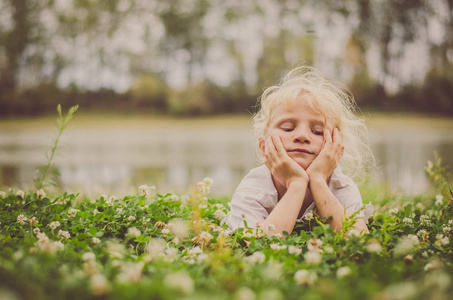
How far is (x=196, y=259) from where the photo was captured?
221 centimetres

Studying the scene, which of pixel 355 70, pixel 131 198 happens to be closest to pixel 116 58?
pixel 355 70

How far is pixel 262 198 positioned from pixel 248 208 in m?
0.17

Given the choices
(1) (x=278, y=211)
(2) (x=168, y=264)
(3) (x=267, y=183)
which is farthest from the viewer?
(3) (x=267, y=183)

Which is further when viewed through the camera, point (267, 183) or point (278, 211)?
point (267, 183)

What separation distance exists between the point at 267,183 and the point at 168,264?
4.83ft

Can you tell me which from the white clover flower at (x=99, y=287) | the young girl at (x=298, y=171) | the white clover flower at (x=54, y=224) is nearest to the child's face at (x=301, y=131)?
the young girl at (x=298, y=171)

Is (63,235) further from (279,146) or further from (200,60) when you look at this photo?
(200,60)

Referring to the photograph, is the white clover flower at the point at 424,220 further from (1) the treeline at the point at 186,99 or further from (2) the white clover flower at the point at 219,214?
(1) the treeline at the point at 186,99

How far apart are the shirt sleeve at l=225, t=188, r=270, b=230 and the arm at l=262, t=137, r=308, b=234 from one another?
0.49 feet

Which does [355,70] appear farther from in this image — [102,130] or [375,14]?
[102,130]

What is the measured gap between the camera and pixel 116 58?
35625 mm

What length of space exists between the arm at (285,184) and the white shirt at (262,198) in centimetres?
12

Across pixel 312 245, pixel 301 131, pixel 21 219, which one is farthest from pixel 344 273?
pixel 21 219

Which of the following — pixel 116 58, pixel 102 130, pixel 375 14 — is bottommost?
pixel 102 130
